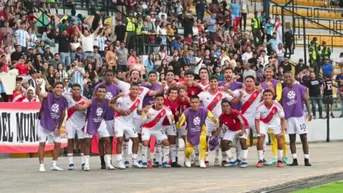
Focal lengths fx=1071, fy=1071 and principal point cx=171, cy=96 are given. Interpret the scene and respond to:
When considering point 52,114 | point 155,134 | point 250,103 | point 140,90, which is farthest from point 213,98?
point 52,114

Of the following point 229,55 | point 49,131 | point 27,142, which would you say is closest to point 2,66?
point 27,142

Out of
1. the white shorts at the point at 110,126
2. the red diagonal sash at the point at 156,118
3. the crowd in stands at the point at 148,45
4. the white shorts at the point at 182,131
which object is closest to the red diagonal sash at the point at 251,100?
the white shorts at the point at 182,131

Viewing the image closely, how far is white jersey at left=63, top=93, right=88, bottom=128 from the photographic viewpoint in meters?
23.5

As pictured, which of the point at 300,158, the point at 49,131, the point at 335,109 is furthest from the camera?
the point at 335,109

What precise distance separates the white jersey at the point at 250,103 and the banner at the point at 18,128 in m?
5.85

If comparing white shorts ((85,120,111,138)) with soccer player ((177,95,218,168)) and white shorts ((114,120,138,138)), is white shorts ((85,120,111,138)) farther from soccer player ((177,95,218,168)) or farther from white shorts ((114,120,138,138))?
soccer player ((177,95,218,168))

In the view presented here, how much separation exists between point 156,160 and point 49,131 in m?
2.68

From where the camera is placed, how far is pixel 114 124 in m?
23.8

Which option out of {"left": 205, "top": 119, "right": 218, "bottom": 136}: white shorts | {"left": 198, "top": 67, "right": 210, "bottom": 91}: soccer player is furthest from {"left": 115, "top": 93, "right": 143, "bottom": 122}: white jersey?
{"left": 198, "top": 67, "right": 210, "bottom": 91}: soccer player

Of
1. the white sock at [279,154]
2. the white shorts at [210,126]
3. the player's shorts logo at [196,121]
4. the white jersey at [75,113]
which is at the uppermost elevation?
the white jersey at [75,113]

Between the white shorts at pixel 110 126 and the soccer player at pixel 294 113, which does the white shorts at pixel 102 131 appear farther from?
the soccer player at pixel 294 113

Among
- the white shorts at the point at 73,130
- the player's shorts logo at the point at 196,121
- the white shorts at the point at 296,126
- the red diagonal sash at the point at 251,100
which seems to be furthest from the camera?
the red diagonal sash at the point at 251,100

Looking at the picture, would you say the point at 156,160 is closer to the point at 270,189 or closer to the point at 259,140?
the point at 259,140

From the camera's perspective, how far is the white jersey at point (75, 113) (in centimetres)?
2347
